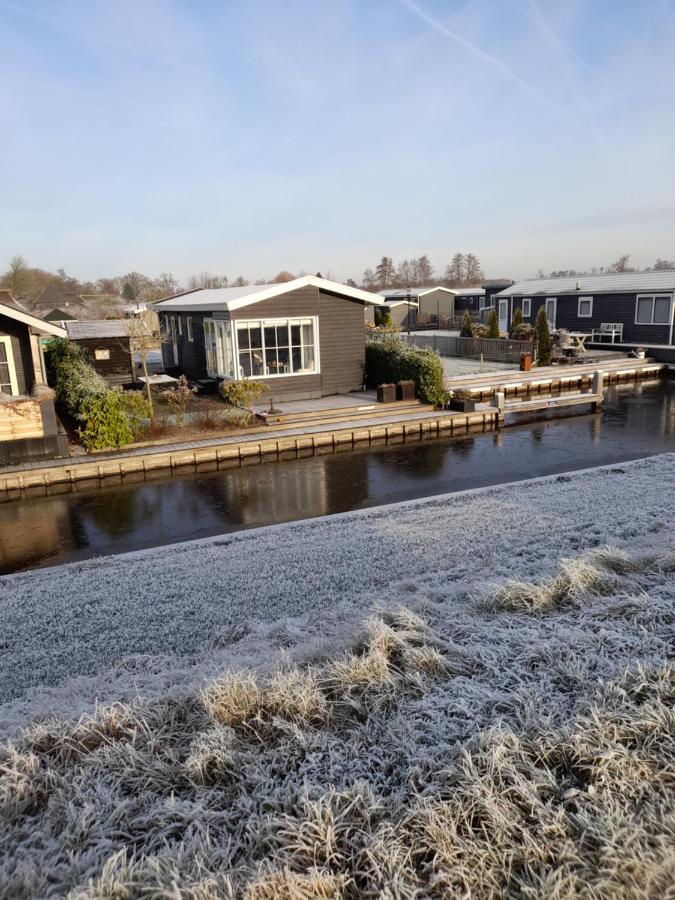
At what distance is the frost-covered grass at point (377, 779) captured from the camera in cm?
211

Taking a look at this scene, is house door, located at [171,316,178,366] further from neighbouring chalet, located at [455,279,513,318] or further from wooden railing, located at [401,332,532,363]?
neighbouring chalet, located at [455,279,513,318]

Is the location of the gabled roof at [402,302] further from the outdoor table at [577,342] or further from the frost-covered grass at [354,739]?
the frost-covered grass at [354,739]

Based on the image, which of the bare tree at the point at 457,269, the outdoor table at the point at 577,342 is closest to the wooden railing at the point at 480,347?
the outdoor table at the point at 577,342

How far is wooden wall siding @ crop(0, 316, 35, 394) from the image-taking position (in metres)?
13.4

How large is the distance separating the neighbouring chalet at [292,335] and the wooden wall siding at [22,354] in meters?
4.20

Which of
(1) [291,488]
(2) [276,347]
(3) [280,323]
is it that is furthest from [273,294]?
(1) [291,488]

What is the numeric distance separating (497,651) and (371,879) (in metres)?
1.67

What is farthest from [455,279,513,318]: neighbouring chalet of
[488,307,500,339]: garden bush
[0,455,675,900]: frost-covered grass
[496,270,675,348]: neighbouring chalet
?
[0,455,675,900]: frost-covered grass

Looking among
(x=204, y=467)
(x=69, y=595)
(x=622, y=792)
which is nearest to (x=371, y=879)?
(x=622, y=792)

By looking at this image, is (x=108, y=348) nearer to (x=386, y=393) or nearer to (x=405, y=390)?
(x=386, y=393)

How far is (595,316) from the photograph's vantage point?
25.7 metres

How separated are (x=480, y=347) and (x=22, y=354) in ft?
55.3

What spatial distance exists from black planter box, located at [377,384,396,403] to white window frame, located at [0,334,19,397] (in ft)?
26.1

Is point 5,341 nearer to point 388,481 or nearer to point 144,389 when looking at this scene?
point 144,389
